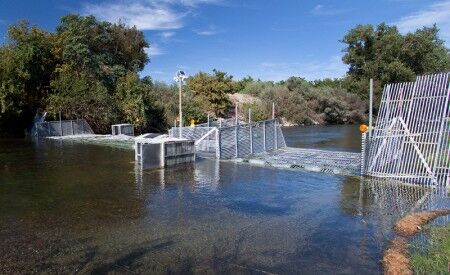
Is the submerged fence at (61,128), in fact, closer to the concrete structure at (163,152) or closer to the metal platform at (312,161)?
the concrete structure at (163,152)

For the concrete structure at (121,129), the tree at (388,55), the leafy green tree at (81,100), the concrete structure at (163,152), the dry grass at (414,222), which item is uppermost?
the tree at (388,55)

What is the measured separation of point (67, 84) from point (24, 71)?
2914 mm

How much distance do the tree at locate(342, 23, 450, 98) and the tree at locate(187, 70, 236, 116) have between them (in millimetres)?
19990

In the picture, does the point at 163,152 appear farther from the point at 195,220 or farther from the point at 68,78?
the point at 68,78

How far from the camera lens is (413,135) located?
10.6 meters

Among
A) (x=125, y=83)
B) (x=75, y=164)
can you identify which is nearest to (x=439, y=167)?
(x=75, y=164)

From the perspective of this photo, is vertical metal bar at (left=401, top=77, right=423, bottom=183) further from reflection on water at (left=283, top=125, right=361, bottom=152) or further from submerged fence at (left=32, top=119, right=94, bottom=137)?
submerged fence at (left=32, top=119, right=94, bottom=137)

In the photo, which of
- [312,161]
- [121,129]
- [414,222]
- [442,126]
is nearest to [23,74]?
[121,129]

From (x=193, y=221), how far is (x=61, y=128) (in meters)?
22.0

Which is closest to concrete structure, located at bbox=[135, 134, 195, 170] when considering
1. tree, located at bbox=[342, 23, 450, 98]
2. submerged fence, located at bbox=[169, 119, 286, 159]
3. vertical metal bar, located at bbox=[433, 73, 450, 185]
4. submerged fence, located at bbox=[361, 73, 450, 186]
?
submerged fence, located at bbox=[169, 119, 286, 159]

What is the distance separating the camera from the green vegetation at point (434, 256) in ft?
15.7

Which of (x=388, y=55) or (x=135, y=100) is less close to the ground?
(x=388, y=55)

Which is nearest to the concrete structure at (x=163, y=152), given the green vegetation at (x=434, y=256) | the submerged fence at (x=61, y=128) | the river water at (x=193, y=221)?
the river water at (x=193, y=221)

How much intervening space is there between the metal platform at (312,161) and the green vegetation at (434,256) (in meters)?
6.07
